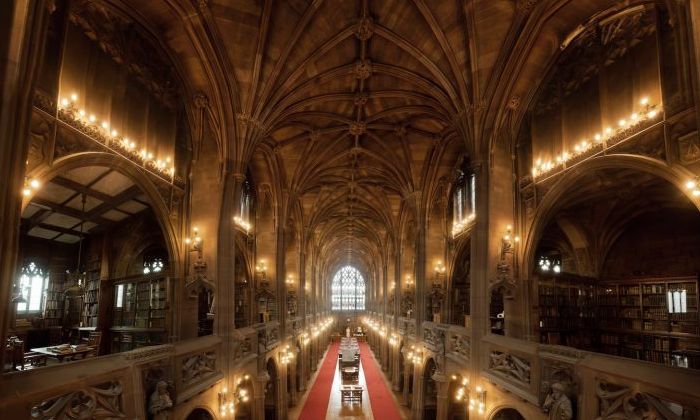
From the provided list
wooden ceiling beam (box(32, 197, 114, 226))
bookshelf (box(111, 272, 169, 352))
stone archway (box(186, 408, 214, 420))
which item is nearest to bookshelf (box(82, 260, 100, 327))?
bookshelf (box(111, 272, 169, 352))

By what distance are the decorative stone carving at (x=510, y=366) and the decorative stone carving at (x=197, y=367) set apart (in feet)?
27.1

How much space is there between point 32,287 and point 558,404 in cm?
2171

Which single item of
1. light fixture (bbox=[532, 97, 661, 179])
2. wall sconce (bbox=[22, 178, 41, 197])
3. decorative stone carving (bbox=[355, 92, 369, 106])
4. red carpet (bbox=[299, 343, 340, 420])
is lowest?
red carpet (bbox=[299, 343, 340, 420])

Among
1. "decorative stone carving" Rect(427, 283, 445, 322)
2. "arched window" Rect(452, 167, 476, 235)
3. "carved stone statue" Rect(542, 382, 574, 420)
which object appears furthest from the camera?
"decorative stone carving" Rect(427, 283, 445, 322)

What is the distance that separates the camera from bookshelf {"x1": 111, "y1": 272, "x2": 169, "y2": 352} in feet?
63.9

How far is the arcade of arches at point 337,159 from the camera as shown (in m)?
8.42

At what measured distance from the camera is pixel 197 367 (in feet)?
39.8

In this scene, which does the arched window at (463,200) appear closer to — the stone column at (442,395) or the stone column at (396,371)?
the stone column at (442,395)

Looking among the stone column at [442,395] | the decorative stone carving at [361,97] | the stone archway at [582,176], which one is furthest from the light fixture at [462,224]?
the decorative stone carving at [361,97]

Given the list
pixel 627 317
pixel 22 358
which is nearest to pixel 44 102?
pixel 22 358

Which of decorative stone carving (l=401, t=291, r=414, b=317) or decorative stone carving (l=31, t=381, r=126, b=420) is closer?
decorative stone carving (l=31, t=381, r=126, b=420)

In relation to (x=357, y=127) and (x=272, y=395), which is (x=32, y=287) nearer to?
(x=272, y=395)

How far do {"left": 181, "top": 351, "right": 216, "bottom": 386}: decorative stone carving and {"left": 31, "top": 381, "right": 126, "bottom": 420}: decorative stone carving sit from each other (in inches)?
119

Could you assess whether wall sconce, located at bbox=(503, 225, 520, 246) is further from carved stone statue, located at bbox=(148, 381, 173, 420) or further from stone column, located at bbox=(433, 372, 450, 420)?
carved stone statue, located at bbox=(148, 381, 173, 420)
